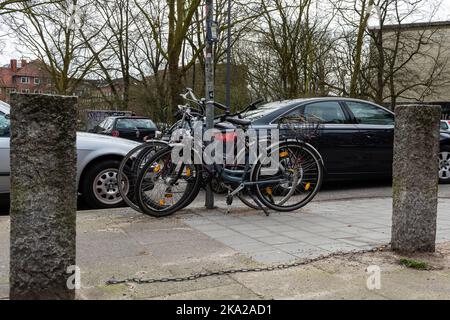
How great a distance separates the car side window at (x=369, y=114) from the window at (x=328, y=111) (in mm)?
257

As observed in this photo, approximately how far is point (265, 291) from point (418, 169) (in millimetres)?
1642

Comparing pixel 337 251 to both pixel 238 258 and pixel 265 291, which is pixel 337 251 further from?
pixel 265 291

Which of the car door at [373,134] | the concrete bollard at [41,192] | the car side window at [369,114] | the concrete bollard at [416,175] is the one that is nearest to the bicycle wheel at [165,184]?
the concrete bollard at [416,175]

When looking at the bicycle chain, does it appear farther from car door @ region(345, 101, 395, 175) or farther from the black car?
the black car

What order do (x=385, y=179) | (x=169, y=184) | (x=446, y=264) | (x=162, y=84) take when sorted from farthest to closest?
(x=162, y=84) < (x=385, y=179) < (x=169, y=184) < (x=446, y=264)

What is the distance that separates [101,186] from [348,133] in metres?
3.99

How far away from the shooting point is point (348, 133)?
791 cm

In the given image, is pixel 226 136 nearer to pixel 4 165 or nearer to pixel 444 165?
pixel 4 165

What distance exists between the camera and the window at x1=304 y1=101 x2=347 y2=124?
777 cm

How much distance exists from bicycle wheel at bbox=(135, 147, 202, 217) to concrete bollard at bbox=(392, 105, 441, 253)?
239cm

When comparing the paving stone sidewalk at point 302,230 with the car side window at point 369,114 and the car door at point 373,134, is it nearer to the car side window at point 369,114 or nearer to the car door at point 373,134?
the car door at point 373,134

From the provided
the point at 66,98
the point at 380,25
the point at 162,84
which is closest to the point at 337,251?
the point at 66,98

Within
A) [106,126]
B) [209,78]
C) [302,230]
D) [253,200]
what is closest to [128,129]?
[106,126]

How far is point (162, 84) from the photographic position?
28688 mm
